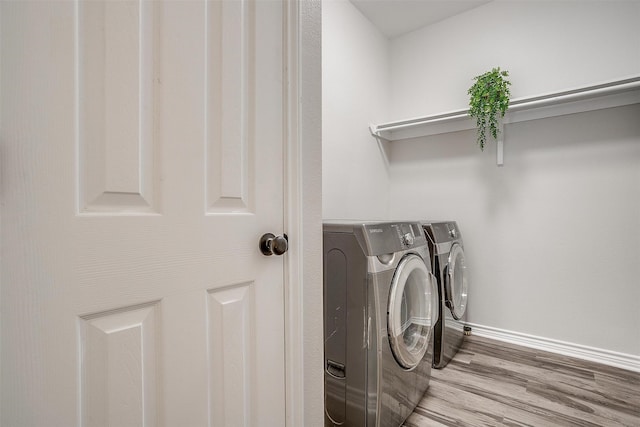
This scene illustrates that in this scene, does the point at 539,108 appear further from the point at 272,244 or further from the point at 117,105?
the point at 117,105

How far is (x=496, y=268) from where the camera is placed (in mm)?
2457

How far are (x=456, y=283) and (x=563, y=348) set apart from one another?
0.90m

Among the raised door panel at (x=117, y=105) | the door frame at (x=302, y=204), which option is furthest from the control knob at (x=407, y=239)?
the raised door panel at (x=117, y=105)

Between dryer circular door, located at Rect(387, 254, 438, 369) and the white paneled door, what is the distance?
64cm

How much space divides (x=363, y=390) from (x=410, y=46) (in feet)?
9.55

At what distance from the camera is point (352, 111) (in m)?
2.44

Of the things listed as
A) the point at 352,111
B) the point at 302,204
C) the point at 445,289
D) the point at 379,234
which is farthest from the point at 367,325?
the point at 352,111

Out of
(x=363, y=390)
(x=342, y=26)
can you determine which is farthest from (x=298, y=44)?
(x=342, y=26)

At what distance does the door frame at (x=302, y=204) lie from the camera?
878 millimetres

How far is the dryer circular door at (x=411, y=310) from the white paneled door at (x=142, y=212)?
64 cm

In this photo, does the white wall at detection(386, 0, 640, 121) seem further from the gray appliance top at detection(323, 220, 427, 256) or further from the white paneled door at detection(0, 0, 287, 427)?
the white paneled door at detection(0, 0, 287, 427)

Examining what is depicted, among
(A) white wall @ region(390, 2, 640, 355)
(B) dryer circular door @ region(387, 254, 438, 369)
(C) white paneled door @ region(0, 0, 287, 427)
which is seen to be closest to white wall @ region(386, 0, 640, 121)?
(A) white wall @ region(390, 2, 640, 355)

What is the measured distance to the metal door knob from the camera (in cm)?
82

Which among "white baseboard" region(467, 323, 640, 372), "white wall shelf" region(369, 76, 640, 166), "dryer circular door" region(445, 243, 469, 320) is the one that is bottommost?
"white baseboard" region(467, 323, 640, 372)
